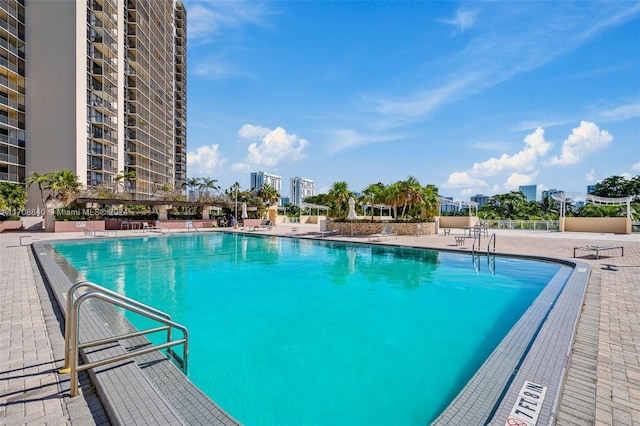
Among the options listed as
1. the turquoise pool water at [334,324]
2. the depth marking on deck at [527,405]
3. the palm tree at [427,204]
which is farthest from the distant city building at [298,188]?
the depth marking on deck at [527,405]

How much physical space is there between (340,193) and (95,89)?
31.9 meters

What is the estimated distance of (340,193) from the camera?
2408cm

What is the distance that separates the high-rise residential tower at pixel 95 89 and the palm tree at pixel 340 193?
1593 cm

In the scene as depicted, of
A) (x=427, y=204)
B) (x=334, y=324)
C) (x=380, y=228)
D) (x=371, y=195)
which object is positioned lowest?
(x=334, y=324)

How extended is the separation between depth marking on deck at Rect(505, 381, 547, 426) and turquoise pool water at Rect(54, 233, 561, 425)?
3.45 ft

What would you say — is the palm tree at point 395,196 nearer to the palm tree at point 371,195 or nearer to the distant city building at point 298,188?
the palm tree at point 371,195

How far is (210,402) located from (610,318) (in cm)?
598

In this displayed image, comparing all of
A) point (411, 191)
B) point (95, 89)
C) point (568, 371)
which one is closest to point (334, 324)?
point (568, 371)

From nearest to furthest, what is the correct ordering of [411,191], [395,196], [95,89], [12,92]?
[411,191], [395,196], [12,92], [95,89]

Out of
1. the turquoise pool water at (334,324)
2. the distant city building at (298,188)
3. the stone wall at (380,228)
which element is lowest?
the turquoise pool water at (334,324)

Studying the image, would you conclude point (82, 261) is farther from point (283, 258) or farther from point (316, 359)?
point (316, 359)

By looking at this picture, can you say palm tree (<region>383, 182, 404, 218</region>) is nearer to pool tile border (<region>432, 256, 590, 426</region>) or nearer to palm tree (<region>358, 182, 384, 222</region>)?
palm tree (<region>358, 182, 384, 222</region>)

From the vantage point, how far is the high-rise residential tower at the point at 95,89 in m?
30.8

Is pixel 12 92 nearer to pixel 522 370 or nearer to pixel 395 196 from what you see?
pixel 395 196
